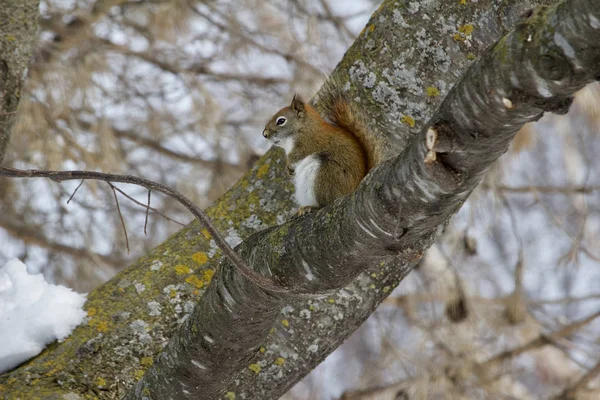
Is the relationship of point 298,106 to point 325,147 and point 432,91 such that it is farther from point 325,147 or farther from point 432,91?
point 432,91

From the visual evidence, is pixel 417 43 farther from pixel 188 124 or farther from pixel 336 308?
pixel 188 124

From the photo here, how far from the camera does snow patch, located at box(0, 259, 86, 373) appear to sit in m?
1.45

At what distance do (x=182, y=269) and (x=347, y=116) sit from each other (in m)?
0.52

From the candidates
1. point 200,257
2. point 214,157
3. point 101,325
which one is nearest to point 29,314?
point 101,325

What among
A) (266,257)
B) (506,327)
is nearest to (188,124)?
(506,327)

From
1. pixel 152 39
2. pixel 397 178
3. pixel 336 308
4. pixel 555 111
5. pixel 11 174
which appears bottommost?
pixel 555 111

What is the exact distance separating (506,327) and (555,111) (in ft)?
6.51

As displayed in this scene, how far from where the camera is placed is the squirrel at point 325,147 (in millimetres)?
1483

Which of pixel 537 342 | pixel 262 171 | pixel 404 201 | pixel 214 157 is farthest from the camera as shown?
pixel 214 157

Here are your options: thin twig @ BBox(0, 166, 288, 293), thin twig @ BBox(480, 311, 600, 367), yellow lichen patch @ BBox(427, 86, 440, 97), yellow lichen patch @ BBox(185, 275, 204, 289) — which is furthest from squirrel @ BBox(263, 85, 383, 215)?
thin twig @ BBox(480, 311, 600, 367)

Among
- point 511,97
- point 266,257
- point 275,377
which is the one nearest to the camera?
point 511,97

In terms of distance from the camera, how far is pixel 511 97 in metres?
0.80

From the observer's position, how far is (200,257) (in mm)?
1602

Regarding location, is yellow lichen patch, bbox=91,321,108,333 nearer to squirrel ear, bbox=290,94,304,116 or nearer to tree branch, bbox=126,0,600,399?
tree branch, bbox=126,0,600,399
